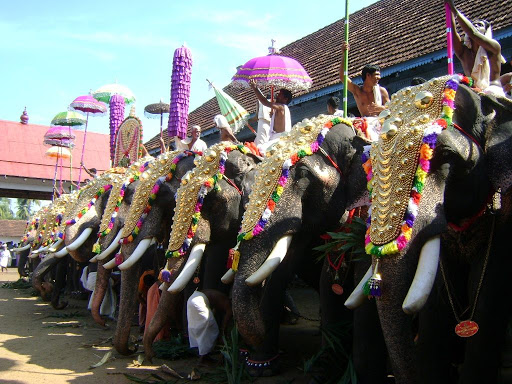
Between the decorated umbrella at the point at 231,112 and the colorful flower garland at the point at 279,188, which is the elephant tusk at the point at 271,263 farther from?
the decorated umbrella at the point at 231,112

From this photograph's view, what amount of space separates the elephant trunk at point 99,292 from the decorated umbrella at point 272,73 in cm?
299

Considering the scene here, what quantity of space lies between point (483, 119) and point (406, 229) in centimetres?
109

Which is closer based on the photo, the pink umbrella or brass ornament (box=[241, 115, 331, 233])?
brass ornament (box=[241, 115, 331, 233])

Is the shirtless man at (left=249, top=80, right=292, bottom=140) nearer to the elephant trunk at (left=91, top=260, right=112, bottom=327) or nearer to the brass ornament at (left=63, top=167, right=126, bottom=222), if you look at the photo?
the elephant trunk at (left=91, top=260, right=112, bottom=327)

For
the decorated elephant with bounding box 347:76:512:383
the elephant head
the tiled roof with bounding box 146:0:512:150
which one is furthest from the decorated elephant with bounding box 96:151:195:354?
the tiled roof with bounding box 146:0:512:150

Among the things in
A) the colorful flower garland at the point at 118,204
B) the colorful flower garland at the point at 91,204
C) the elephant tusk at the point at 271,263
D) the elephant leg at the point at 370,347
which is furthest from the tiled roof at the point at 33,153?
the elephant leg at the point at 370,347

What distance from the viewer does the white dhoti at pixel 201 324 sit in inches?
199

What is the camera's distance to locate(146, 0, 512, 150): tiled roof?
946 centimetres

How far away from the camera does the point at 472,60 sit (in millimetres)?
5137

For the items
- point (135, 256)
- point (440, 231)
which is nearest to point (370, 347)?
point (440, 231)

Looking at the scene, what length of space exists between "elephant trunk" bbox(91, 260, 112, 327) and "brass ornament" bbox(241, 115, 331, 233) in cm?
294

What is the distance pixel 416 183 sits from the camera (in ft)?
9.71

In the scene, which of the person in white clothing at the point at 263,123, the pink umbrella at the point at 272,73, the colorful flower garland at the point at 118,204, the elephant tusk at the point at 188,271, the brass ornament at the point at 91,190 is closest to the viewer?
the elephant tusk at the point at 188,271

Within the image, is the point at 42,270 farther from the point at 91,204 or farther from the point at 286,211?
the point at 286,211
